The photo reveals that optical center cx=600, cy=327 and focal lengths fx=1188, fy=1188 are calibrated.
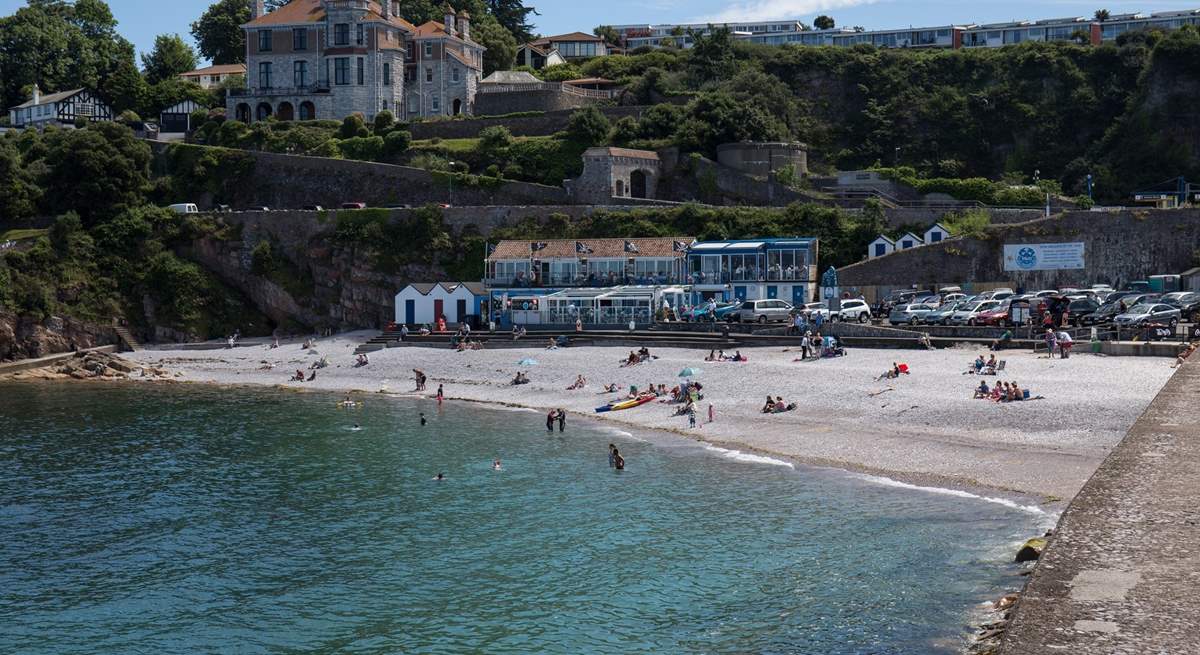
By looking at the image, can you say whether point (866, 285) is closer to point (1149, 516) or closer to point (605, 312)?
point (605, 312)

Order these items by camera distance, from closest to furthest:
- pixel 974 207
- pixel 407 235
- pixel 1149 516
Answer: pixel 1149 516, pixel 974 207, pixel 407 235

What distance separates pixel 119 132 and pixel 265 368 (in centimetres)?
2444

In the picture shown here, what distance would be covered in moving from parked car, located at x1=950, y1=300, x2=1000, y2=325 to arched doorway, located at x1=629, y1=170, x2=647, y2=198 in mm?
26880

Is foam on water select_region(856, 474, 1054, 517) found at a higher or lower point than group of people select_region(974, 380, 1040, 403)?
lower

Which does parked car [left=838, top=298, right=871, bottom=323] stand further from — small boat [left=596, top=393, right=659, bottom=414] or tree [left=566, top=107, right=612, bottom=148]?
tree [left=566, top=107, right=612, bottom=148]

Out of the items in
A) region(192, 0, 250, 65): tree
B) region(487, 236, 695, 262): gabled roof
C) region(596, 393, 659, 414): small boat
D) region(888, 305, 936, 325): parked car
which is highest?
region(192, 0, 250, 65): tree

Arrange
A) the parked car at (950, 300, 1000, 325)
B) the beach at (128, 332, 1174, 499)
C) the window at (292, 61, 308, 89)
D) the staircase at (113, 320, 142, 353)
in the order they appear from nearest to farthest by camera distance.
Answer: the beach at (128, 332, 1174, 499) < the parked car at (950, 300, 1000, 325) < the staircase at (113, 320, 142, 353) < the window at (292, 61, 308, 89)

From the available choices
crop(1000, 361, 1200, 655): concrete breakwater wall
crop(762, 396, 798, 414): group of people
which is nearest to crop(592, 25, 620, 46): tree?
crop(762, 396, 798, 414): group of people

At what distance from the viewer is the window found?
81.6 metres

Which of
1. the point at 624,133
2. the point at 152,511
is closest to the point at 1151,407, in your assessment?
the point at 152,511

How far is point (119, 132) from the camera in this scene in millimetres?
69500

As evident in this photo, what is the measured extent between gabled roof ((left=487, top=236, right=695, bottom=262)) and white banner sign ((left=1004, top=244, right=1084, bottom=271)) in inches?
570

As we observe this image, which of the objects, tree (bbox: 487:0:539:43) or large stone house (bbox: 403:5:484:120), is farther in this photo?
tree (bbox: 487:0:539:43)

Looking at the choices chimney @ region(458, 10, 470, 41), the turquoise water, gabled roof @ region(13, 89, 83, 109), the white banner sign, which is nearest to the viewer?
the turquoise water
